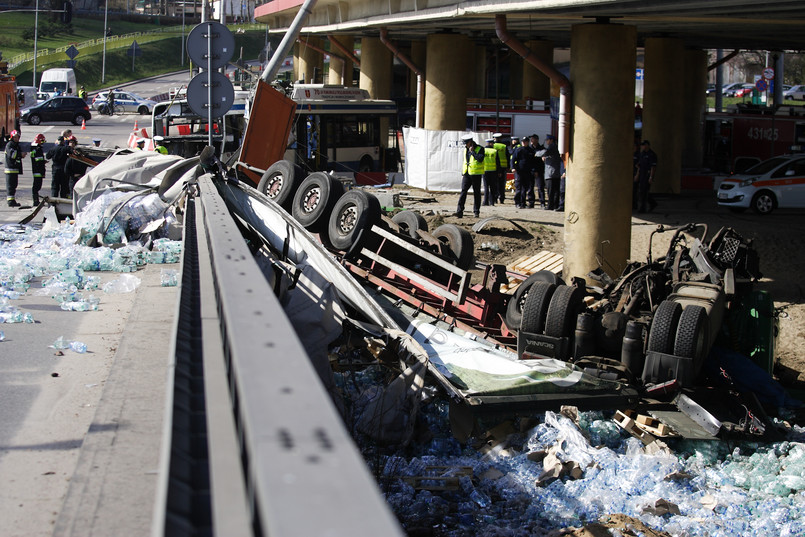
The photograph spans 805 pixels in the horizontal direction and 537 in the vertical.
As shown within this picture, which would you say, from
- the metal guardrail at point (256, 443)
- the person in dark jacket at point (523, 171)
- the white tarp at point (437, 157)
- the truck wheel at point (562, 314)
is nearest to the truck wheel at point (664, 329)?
the truck wheel at point (562, 314)

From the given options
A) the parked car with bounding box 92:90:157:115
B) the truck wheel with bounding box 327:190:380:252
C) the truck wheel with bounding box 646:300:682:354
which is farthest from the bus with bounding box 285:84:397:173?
the parked car with bounding box 92:90:157:115

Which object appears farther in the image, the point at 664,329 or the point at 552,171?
the point at 552,171

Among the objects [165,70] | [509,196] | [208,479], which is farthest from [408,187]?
[165,70]

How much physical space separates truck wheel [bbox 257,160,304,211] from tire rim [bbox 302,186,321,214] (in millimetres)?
440

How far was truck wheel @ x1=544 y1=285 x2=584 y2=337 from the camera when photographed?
8.84 m

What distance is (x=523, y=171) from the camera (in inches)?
842

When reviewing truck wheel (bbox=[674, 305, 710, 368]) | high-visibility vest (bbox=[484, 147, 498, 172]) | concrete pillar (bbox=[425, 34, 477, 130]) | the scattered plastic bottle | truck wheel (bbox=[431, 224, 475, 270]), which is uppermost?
concrete pillar (bbox=[425, 34, 477, 130])

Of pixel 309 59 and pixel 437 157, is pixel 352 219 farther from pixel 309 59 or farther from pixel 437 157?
pixel 309 59

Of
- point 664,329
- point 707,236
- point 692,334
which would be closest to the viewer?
point 692,334

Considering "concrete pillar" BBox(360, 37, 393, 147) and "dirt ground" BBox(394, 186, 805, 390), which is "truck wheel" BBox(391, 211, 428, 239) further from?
"concrete pillar" BBox(360, 37, 393, 147)

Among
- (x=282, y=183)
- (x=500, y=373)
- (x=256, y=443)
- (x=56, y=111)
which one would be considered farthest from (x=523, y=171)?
(x=56, y=111)

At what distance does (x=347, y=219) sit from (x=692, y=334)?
14.7 feet

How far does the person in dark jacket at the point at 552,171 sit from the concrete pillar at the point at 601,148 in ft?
21.2

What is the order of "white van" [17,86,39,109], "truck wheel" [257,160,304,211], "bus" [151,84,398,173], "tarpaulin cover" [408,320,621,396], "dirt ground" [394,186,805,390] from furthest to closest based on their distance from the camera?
"white van" [17,86,39,109] < "bus" [151,84,398,173] < "dirt ground" [394,186,805,390] < "truck wheel" [257,160,304,211] < "tarpaulin cover" [408,320,621,396]
